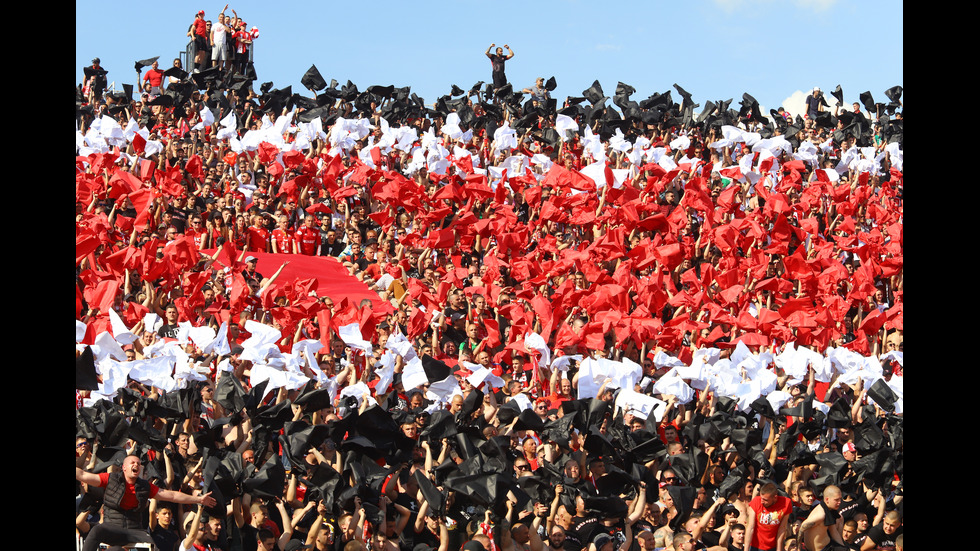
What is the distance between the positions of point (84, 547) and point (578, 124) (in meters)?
17.8

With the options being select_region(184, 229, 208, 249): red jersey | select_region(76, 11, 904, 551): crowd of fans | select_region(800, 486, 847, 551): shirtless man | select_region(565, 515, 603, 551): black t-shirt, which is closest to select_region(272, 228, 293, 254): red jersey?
select_region(76, 11, 904, 551): crowd of fans

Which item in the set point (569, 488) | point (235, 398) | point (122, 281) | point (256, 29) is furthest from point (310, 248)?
point (256, 29)

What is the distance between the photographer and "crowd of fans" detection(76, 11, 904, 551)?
7.07 metres

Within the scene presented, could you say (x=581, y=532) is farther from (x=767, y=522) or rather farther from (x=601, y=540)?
(x=767, y=522)

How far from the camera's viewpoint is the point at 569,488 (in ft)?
23.3

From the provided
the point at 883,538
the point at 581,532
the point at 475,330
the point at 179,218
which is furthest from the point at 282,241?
the point at 883,538

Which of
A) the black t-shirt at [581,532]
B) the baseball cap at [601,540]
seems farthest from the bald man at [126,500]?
the baseball cap at [601,540]

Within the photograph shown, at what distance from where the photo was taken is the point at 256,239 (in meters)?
14.9

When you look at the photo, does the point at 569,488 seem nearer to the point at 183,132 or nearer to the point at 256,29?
the point at 183,132

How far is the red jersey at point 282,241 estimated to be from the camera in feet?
50.1

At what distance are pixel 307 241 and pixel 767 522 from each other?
921 centimetres

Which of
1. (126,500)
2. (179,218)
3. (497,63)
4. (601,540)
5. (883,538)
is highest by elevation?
(497,63)

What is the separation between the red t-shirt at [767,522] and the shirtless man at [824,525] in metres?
0.18

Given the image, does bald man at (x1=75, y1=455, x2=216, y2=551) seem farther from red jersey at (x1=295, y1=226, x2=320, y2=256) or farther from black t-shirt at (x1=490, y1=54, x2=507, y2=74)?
black t-shirt at (x1=490, y1=54, x2=507, y2=74)
